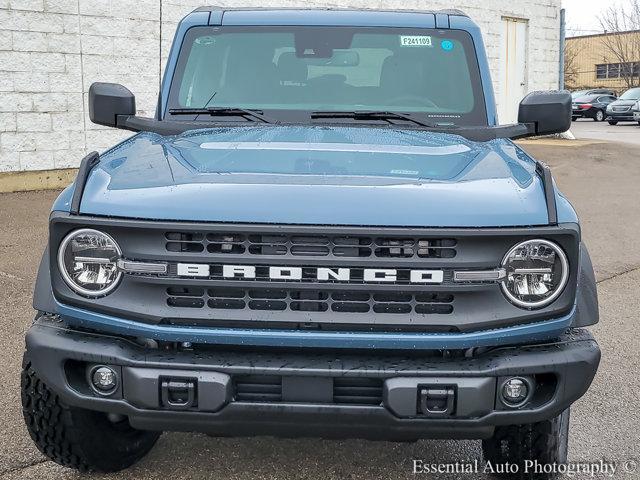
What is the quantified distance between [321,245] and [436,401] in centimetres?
60

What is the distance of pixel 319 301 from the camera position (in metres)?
2.45

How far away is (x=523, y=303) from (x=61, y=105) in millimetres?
9698

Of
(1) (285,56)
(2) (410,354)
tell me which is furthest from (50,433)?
(1) (285,56)

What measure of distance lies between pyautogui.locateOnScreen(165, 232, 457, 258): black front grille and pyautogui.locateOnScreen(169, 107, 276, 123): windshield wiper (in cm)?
133

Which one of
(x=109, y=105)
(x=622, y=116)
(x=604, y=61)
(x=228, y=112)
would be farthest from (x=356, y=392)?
(x=604, y=61)

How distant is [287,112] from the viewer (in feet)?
12.1

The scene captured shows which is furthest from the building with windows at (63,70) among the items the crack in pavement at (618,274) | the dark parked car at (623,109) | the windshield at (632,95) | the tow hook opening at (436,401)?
the windshield at (632,95)

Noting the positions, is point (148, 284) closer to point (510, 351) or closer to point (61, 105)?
point (510, 351)

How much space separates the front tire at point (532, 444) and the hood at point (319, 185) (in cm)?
86

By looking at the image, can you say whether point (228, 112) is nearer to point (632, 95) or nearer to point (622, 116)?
point (622, 116)

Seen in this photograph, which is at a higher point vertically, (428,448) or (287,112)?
(287,112)

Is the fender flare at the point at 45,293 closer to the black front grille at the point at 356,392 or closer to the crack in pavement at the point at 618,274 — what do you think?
the black front grille at the point at 356,392

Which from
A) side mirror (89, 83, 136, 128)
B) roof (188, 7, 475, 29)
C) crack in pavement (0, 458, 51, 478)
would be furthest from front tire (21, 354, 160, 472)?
roof (188, 7, 475, 29)

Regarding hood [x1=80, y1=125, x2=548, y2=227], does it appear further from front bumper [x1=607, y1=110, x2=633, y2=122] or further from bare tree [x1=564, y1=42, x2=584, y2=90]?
bare tree [x1=564, y1=42, x2=584, y2=90]
